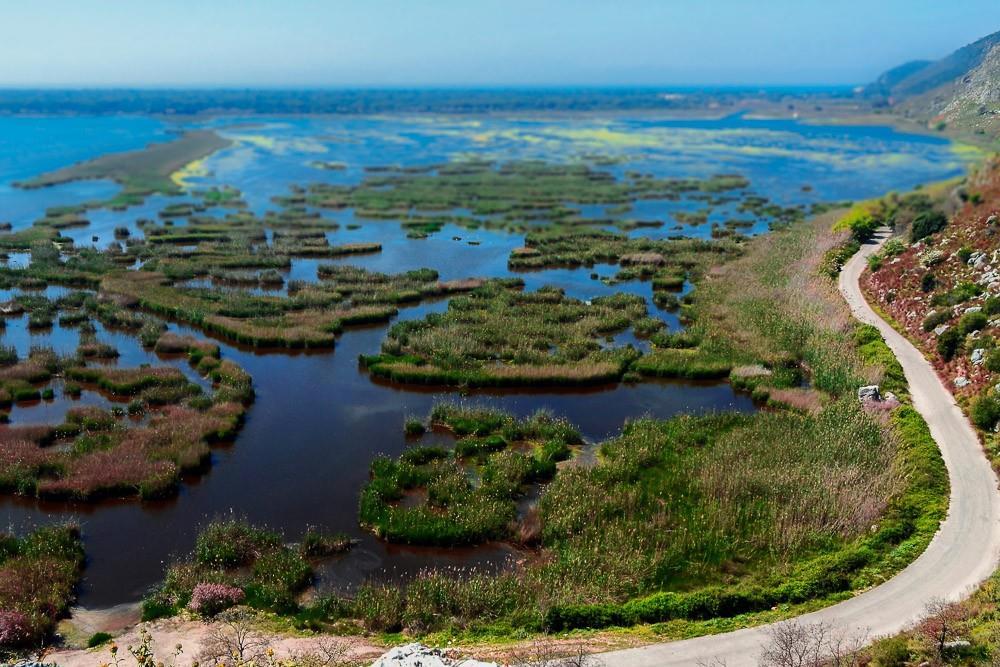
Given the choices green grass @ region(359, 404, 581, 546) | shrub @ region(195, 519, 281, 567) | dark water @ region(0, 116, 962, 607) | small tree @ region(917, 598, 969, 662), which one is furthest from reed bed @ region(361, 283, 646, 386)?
small tree @ region(917, 598, 969, 662)

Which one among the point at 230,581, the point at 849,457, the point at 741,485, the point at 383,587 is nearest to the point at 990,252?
the point at 849,457

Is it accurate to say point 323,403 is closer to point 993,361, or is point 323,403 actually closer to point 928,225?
point 993,361

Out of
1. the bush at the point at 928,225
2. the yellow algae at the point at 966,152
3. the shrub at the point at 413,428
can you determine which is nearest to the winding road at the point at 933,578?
the shrub at the point at 413,428

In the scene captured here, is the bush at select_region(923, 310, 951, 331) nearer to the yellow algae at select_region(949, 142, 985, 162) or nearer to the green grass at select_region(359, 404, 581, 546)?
the green grass at select_region(359, 404, 581, 546)

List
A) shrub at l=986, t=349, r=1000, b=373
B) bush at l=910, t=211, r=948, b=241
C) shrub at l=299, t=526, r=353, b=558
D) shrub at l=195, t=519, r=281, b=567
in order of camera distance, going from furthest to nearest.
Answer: bush at l=910, t=211, r=948, b=241
shrub at l=986, t=349, r=1000, b=373
shrub at l=299, t=526, r=353, b=558
shrub at l=195, t=519, r=281, b=567

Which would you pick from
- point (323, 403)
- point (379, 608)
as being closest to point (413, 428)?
point (323, 403)

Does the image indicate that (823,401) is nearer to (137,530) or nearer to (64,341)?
(137,530)
